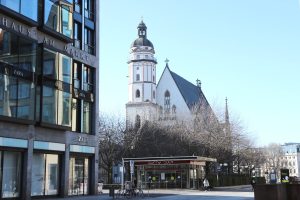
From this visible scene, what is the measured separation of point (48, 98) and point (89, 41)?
31.3 feet

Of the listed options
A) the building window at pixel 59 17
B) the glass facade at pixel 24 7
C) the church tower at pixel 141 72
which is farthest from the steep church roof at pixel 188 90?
the glass facade at pixel 24 7

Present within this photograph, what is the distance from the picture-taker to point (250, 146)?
8150cm

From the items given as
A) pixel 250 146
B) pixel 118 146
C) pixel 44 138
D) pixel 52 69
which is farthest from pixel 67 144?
pixel 250 146

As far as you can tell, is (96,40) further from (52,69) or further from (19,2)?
(19,2)

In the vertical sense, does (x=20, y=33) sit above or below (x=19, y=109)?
above

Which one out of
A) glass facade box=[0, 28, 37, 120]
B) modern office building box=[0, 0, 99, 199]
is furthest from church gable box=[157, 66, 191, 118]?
glass facade box=[0, 28, 37, 120]

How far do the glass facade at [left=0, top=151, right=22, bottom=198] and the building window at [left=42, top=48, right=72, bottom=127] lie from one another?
11.0 feet

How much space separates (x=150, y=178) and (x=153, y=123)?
19.6m

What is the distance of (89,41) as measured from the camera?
136ft

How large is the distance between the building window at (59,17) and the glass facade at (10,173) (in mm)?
9335

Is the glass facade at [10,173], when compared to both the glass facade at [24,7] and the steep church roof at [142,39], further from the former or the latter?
the steep church roof at [142,39]

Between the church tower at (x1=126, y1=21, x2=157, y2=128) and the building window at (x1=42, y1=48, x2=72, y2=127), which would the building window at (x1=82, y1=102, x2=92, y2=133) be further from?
the church tower at (x1=126, y1=21, x2=157, y2=128)

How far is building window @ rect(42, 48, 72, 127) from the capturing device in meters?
33.3

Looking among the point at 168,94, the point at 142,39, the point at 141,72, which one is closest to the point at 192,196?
the point at 168,94
